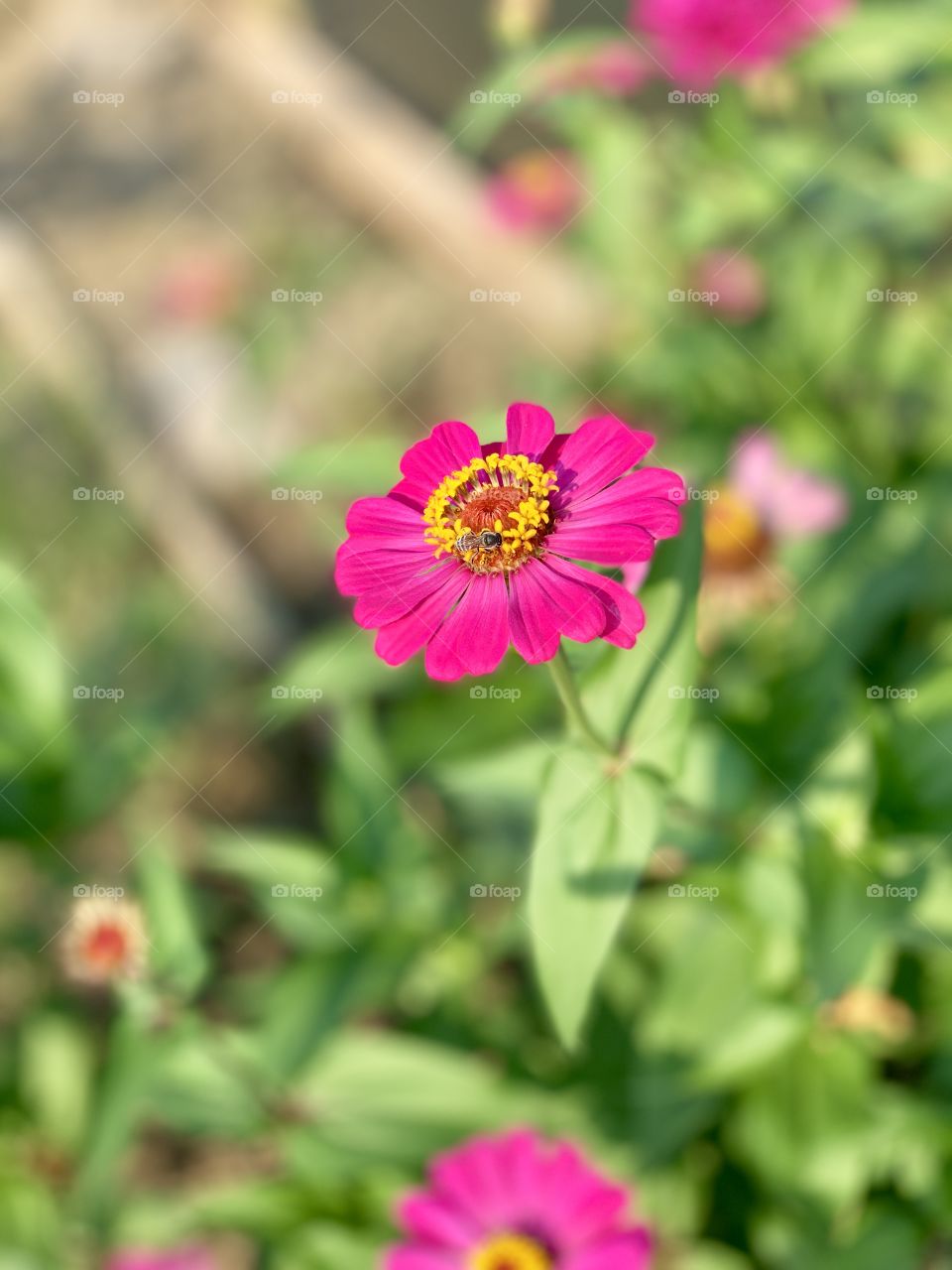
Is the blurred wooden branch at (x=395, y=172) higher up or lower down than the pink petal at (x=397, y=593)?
higher up

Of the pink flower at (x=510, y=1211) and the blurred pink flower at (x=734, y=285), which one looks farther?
the blurred pink flower at (x=734, y=285)

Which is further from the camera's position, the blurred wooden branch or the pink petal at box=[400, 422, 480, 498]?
the blurred wooden branch

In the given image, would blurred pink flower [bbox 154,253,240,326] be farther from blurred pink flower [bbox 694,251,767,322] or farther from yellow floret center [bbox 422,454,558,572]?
yellow floret center [bbox 422,454,558,572]

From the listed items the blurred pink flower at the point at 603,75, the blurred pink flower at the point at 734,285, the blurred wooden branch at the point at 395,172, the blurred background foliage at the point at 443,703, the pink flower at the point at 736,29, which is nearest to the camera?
the blurred background foliage at the point at 443,703

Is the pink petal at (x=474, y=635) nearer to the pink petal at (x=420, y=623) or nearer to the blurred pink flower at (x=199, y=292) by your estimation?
the pink petal at (x=420, y=623)

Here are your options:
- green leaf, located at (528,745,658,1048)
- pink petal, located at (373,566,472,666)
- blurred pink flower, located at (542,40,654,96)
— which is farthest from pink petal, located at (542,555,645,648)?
blurred pink flower, located at (542,40,654,96)

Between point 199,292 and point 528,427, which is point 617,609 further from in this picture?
point 199,292

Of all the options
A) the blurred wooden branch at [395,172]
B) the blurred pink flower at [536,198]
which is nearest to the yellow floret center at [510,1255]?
the blurred pink flower at [536,198]
